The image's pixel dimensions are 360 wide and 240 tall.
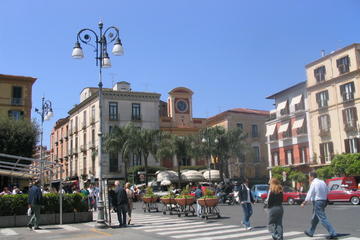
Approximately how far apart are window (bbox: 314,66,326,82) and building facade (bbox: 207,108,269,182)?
1605 cm

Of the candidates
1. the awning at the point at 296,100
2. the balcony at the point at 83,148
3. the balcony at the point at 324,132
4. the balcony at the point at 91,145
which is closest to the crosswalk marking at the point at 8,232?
the balcony at the point at 324,132

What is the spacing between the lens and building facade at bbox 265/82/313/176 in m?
45.8

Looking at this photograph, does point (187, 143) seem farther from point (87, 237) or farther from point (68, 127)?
point (87, 237)

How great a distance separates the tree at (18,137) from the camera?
34.1 m

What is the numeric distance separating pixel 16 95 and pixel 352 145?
3707 cm

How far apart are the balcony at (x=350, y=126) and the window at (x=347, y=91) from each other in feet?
7.79

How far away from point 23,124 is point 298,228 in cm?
2911

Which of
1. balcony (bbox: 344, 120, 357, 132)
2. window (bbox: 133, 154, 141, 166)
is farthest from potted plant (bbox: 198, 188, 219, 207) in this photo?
window (bbox: 133, 154, 141, 166)

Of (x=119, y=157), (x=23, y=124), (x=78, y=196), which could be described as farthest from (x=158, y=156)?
(x=78, y=196)

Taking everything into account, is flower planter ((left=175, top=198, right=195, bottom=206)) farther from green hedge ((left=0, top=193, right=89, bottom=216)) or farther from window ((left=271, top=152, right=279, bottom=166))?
window ((left=271, top=152, right=279, bottom=166))

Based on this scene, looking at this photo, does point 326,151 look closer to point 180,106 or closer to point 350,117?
point 350,117

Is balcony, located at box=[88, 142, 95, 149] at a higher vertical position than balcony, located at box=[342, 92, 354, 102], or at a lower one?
lower

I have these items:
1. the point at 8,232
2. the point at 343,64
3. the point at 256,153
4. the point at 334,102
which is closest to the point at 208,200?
the point at 8,232

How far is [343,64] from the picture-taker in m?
40.7
